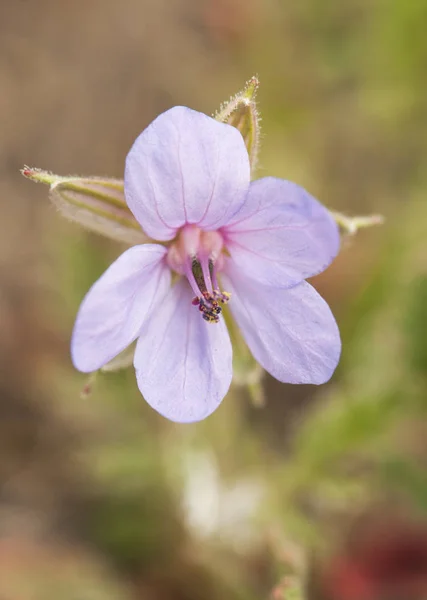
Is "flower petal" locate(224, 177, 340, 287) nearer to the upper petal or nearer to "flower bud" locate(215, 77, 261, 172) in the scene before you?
the upper petal

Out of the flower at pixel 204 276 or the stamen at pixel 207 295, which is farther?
the stamen at pixel 207 295

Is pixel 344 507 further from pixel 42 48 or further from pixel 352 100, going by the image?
pixel 42 48

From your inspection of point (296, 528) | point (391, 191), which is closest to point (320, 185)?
point (391, 191)

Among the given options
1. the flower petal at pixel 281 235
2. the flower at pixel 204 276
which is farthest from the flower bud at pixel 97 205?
the flower petal at pixel 281 235

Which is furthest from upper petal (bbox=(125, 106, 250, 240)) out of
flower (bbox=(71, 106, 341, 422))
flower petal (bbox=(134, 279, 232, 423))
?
flower petal (bbox=(134, 279, 232, 423))

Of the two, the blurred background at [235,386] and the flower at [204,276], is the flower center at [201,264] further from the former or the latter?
the blurred background at [235,386]
